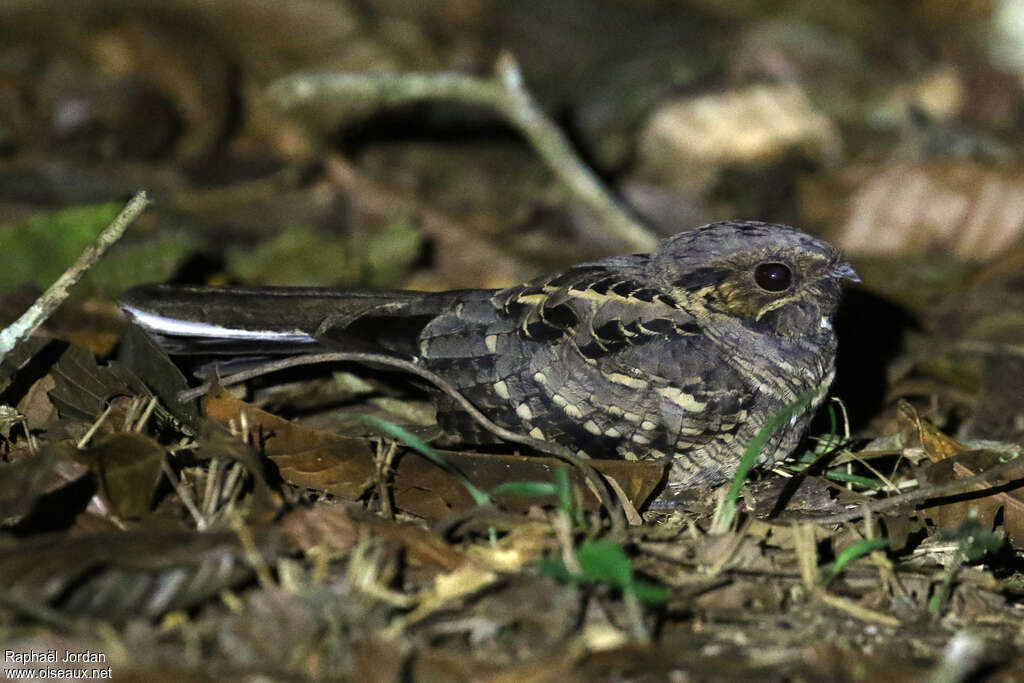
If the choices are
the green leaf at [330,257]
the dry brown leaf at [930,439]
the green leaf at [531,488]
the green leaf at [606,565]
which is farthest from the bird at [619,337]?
the green leaf at [330,257]

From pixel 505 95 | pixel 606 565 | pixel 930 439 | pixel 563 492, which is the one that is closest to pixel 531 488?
pixel 563 492

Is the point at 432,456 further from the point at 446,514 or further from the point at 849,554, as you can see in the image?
the point at 849,554

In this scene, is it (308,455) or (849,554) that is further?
(308,455)

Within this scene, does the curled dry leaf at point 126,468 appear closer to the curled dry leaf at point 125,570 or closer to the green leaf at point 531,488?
the curled dry leaf at point 125,570

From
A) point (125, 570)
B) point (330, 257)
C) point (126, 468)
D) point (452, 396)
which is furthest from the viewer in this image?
point (330, 257)

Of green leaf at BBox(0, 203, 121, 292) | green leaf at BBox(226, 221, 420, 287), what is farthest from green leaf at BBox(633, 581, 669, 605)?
green leaf at BBox(226, 221, 420, 287)

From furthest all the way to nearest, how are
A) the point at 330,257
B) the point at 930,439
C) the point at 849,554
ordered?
the point at 330,257 < the point at 930,439 < the point at 849,554
